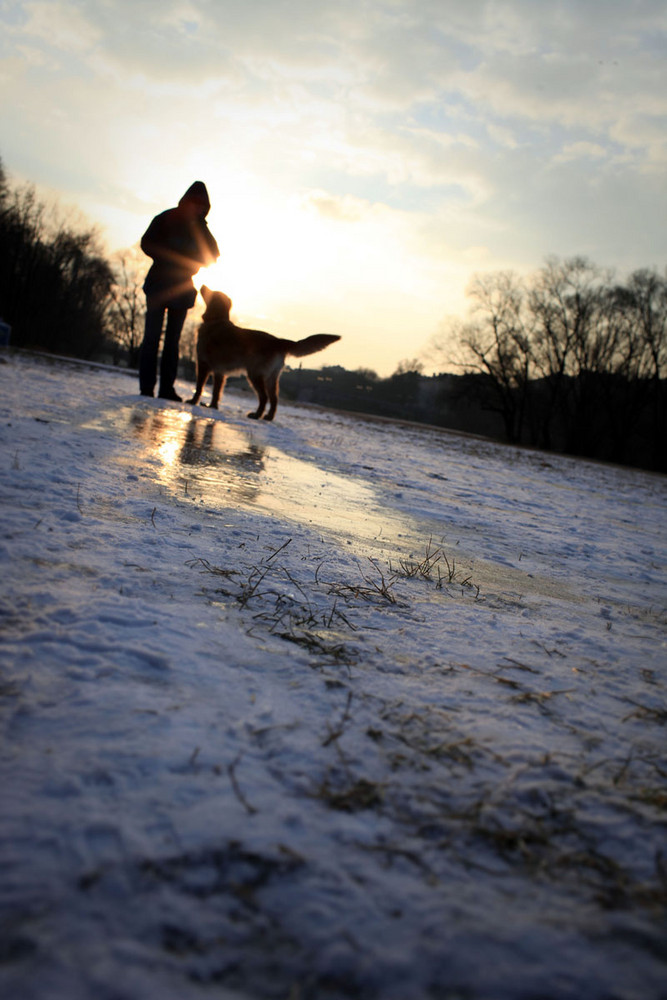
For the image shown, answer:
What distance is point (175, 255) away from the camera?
21.1ft

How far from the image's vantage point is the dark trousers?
6.49m

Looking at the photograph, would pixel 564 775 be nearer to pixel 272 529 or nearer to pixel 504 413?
pixel 272 529

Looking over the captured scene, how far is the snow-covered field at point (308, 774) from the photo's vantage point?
626 mm

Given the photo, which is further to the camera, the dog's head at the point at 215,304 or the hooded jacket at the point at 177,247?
the dog's head at the point at 215,304

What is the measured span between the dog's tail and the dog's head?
41.5 inches

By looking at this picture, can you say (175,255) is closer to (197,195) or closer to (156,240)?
(156,240)

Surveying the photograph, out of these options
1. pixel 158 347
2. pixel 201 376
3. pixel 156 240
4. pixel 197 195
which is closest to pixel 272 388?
pixel 201 376

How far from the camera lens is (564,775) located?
1004 mm

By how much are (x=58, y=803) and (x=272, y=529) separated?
1.58m

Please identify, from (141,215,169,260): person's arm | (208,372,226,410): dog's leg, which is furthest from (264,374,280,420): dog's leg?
(141,215,169,260): person's arm

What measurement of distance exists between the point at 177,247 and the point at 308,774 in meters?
6.81

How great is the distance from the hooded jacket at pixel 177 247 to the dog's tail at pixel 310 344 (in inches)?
58.2

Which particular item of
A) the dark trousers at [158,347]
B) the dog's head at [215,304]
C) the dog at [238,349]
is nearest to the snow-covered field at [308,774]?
the dark trousers at [158,347]

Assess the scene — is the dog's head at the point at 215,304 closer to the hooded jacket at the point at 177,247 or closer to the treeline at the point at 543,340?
the hooded jacket at the point at 177,247
